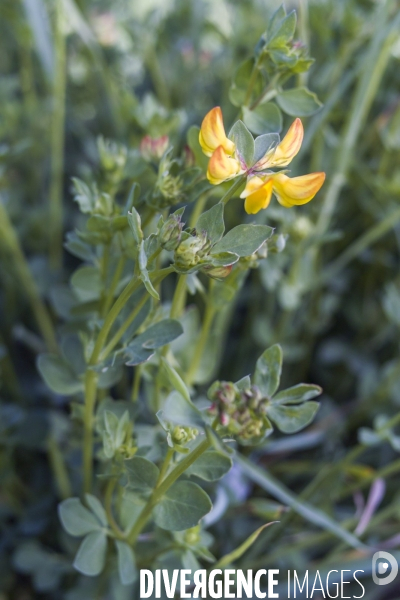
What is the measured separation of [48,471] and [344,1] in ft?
2.22

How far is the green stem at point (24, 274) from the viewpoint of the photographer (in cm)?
61

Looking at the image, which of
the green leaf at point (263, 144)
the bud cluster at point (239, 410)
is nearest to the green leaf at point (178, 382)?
the bud cluster at point (239, 410)

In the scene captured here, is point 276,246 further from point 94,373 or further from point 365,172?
point 365,172

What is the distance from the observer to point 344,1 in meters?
0.73

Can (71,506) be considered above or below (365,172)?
below

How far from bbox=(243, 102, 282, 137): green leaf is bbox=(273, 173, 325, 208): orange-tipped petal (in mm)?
107

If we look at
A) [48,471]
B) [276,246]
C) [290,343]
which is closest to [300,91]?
[276,246]

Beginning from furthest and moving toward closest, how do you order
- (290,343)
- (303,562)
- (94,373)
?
1. (290,343)
2. (303,562)
3. (94,373)

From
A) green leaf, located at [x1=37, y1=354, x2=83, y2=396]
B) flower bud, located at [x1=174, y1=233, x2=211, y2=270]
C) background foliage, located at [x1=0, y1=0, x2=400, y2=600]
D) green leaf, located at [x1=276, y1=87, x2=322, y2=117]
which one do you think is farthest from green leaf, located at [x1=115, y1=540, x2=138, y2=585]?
green leaf, located at [x1=276, y1=87, x2=322, y2=117]

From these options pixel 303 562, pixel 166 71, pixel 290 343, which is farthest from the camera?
pixel 166 71

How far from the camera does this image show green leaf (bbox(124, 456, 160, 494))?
1.16 ft

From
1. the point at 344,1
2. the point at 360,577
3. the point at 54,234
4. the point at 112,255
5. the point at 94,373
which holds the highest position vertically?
the point at 344,1

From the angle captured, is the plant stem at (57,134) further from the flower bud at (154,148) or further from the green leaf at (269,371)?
the green leaf at (269,371)

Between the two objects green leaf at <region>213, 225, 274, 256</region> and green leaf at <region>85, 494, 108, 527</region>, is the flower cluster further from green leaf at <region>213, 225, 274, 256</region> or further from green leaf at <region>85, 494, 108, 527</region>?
green leaf at <region>85, 494, 108, 527</region>
